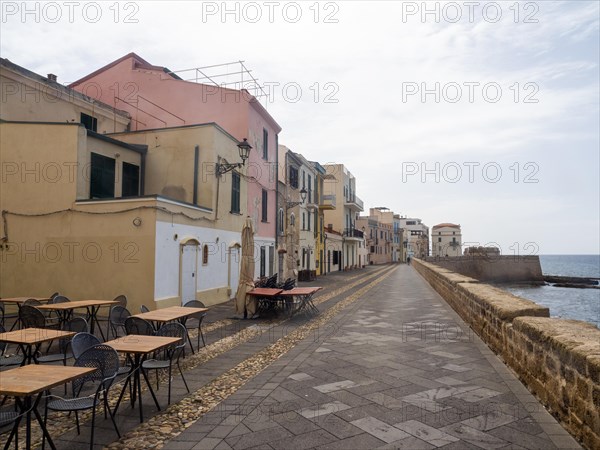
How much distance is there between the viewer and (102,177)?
13.2m

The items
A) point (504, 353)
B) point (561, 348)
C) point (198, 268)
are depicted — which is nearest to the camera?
point (561, 348)

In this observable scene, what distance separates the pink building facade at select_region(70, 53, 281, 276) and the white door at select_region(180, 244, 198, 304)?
16.8ft

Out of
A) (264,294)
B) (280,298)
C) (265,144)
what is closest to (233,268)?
(280,298)

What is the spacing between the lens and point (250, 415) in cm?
448

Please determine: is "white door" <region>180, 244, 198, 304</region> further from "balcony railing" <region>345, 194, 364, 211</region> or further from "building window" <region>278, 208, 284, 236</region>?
"balcony railing" <region>345, 194, 364, 211</region>

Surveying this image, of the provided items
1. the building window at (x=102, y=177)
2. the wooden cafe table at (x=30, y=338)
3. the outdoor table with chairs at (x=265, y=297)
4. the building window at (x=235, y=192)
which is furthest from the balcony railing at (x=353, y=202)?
the wooden cafe table at (x=30, y=338)

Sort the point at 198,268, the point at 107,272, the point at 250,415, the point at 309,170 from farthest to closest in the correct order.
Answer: the point at 309,170
the point at 198,268
the point at 107,272
the point at 250,415

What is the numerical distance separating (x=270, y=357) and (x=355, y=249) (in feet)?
138

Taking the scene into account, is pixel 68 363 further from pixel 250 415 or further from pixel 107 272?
pixel 107 272

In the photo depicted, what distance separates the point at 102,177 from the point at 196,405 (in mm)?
10393

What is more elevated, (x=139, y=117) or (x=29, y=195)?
(x=139, y=117)

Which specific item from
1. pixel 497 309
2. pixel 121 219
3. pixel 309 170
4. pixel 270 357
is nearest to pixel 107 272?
pixel 121 219

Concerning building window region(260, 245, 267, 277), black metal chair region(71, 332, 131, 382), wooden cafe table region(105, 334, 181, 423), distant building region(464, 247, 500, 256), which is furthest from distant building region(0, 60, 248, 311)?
distant building region(464, 247, 500, 256)

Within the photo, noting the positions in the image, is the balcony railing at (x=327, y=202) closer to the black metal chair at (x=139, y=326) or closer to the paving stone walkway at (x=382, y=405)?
the paving stone walkway at (x=382, y=405)
